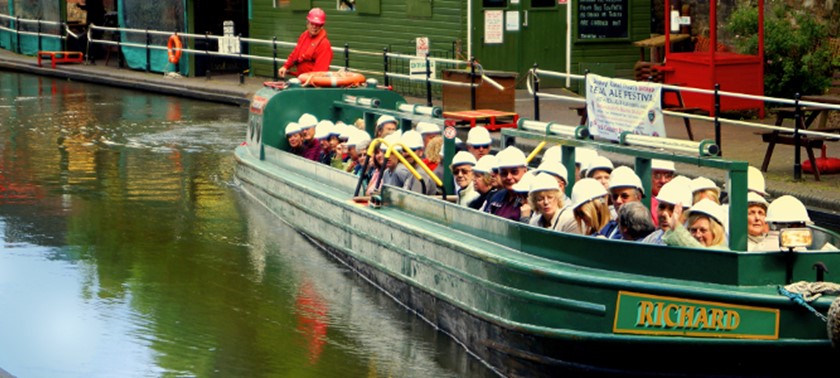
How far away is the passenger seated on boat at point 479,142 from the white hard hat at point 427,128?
1.13 metres

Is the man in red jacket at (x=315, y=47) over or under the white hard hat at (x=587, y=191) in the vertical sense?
over

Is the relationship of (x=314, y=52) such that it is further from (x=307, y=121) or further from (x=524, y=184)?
(x=524, y=184)

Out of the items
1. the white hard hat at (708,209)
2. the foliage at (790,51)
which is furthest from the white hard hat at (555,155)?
the foliage at (790,51)

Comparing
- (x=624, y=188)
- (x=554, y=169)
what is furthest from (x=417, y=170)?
(x=624, y=188)

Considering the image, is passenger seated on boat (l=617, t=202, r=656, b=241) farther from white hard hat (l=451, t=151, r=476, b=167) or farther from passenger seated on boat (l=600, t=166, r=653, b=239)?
white hard hat (l=451, t=151, r=476, b=167)

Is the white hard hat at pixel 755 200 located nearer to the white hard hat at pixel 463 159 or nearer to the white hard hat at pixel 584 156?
the white hard hat at pixel 584 156

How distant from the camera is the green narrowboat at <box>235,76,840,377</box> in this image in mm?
8266

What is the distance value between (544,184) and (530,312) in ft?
3.23

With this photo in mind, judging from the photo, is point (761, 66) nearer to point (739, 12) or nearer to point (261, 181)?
point (739, 12)

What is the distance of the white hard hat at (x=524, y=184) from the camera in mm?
9967

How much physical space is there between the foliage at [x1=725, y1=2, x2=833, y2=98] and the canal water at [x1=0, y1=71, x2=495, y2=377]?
8111 millimetres

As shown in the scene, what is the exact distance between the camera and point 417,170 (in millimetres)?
12078

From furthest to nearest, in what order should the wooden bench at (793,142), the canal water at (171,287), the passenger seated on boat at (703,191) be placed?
the wooden bench at (793,142) < the canal water at (171,287) < the passenger seated on boat at (703,191)

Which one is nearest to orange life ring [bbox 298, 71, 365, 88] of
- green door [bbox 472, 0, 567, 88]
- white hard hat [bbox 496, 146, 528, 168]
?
white hard hat [bbox 496, 146, 528, 168]
